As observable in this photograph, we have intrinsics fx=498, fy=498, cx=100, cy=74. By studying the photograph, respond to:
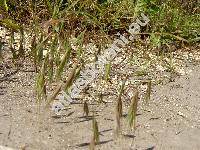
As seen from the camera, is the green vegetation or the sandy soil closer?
the sandy soil

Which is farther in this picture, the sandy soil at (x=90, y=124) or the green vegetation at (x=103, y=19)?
the green vegetation at (x=103, y=19)

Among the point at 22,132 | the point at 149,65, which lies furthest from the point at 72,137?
the point at 149,65

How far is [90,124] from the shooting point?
161 cm

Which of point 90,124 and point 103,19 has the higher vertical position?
point 103,19

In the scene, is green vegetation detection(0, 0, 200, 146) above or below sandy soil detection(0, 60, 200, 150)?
above

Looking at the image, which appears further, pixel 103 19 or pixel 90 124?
pixel 103 19

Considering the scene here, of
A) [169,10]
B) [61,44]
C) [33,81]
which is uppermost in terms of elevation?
[169,10]

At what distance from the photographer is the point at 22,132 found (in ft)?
5.03

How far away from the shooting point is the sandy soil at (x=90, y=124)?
59.4 inches

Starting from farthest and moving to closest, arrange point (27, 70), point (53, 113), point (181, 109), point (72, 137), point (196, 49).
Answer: point (196, 49)
point (27, 70)
point (181, 109)
point (53, 113)
point (72, 137)

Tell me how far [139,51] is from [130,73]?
0.73ft

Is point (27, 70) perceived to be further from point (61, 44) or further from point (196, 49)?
point (196, 49)

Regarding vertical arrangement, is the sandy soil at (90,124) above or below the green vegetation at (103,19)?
below

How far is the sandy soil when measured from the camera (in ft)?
4.95
